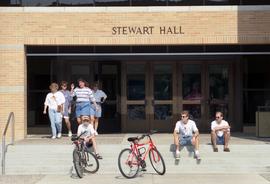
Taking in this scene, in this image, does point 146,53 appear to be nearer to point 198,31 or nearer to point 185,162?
point 198,31

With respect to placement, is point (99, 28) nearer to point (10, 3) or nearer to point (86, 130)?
point (10, 3)

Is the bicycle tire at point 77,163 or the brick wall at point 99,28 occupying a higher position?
the brick wall at point 99,28

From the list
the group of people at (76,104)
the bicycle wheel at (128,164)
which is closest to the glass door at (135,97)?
the group of people at (76,104)

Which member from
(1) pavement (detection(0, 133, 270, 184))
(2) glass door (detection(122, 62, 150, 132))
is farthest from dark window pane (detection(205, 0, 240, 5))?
(1) pavement (detection(0, 133, 270, 184))

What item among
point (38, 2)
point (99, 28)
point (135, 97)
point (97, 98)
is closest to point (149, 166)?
point (97, 98)

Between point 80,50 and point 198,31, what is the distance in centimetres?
375

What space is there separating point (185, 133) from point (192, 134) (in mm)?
179

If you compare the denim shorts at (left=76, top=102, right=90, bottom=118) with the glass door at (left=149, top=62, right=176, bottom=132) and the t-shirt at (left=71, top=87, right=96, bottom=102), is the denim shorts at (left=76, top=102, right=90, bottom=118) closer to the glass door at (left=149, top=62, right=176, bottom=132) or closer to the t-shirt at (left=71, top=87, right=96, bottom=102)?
the t-shirt at (left=71, top=87, right=96, bottom=102)

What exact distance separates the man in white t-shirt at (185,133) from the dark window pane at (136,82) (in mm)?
5300

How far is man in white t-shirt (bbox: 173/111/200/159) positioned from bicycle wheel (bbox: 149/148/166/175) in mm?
938

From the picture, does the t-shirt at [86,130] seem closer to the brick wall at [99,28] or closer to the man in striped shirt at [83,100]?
the man in striped shirt at [83,100]

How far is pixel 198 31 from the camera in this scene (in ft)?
56.8

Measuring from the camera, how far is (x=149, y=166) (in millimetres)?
13680

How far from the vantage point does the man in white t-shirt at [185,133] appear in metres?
14.0
